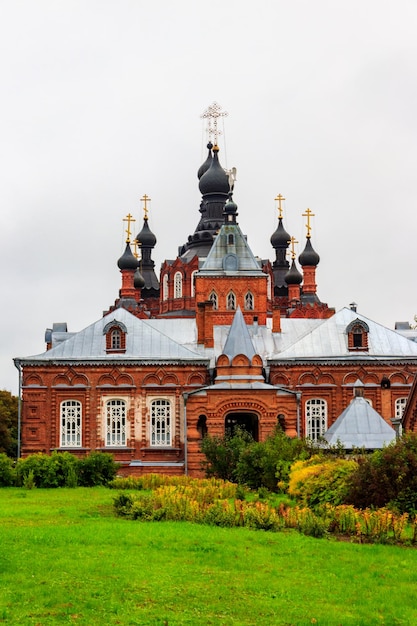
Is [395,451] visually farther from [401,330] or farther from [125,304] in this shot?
[125,304]

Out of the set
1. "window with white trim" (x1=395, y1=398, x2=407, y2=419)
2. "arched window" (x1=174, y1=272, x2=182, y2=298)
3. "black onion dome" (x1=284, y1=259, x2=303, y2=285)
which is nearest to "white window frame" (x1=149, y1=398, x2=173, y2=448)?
"window with white trim" (x1=395, y1=398, x2=407, y2=419)

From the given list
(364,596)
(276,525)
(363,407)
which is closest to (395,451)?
(276,525)

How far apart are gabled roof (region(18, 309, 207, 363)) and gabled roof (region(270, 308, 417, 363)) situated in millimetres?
4036

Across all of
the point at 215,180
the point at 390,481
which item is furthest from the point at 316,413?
the point at 390,481

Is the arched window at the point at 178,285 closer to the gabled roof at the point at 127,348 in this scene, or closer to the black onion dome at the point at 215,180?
the black onion dome at the point at 215,180

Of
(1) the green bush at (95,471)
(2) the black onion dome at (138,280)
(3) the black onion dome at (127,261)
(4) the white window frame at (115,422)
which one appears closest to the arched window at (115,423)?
(4) the white window frame at (115,422)

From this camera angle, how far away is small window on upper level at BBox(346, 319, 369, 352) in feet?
130

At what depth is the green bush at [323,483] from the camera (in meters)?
19.2

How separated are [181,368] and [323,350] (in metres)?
5.89

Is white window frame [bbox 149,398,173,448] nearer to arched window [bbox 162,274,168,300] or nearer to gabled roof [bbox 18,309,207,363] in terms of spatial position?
gabled roof [bbox 18,309,207,363]

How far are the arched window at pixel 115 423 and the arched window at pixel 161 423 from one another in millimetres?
1172

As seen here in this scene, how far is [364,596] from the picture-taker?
10.8 metres

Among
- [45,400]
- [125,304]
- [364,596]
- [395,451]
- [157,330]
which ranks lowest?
[364,596]

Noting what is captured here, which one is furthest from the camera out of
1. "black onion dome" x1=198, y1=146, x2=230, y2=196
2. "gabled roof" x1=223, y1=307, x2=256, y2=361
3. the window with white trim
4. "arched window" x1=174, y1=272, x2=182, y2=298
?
"black onion dome" x1=198, y1=146, x2=230, y2=196
